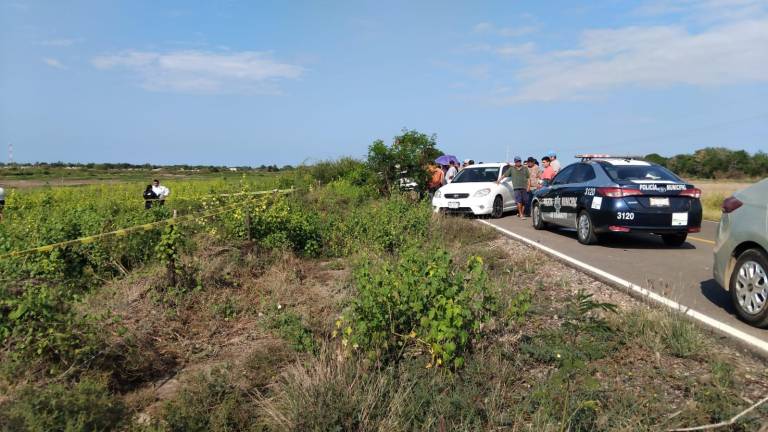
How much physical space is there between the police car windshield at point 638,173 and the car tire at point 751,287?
4415mm

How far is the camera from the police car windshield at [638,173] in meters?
9.73

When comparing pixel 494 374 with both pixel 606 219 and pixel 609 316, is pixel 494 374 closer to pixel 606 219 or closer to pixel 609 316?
pixel 609 316

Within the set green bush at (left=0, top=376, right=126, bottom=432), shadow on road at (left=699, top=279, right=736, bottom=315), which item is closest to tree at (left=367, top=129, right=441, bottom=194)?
shadow on road at (left=699, top=279, right=736, bottom=315)

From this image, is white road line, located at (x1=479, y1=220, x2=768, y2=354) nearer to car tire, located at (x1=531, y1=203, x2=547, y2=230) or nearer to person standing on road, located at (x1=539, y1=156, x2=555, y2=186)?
car tire, located at (x1=531, y1=203, x2=547, y2=230)

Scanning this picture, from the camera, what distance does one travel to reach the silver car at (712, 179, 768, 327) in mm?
5160

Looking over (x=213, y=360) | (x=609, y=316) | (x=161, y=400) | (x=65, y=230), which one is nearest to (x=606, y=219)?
(x=609, y=316)

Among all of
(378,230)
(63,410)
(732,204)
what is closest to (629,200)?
(732,204)

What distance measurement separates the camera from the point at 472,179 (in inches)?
661

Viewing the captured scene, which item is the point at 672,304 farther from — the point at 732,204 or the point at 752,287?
the point at 732,204

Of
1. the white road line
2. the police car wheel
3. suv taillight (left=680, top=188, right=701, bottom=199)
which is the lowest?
the white road line

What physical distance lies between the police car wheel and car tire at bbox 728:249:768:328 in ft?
14.9

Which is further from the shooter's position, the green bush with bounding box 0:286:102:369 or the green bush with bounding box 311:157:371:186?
the green bush with bounding box 311:157:371:186

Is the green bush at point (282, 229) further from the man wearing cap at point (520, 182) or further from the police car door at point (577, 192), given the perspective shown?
the man wearing cap at point (520, 182)

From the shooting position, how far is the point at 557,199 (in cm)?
1162
